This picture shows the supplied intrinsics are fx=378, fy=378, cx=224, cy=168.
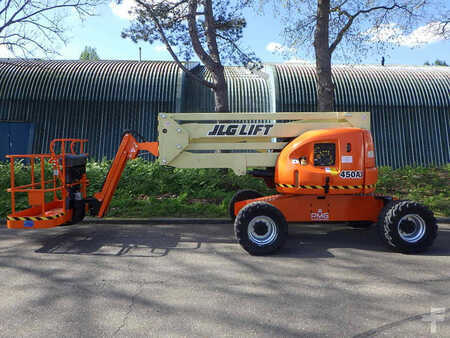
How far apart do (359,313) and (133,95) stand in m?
12.9

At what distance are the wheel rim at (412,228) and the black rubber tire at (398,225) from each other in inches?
1.9

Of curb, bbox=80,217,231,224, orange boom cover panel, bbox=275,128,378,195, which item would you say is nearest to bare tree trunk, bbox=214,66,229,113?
curb, bbox=80,217,231,224

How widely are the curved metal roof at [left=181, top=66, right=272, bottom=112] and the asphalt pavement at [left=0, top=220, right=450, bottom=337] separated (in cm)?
926

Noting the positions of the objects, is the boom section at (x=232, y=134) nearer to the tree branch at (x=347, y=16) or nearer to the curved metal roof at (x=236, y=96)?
the tree branch at (x=347, y=16)

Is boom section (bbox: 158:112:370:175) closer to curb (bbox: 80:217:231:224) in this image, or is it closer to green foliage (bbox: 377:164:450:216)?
curb (bbox: 80:217:231:224)

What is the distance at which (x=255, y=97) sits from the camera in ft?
51.7

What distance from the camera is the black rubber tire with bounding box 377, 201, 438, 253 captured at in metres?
5.91

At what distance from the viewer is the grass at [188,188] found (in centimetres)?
891

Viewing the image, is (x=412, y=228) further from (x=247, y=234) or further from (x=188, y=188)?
(x=188, y=188)

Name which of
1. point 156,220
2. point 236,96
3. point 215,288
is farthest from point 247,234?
point 236,96

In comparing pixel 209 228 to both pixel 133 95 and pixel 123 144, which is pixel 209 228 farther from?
pixel 133 95

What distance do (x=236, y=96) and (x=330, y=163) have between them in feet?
32.9

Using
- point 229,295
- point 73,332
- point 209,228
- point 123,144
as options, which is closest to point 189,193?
point 209,228

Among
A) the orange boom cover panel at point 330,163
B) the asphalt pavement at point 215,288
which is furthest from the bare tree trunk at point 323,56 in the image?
the asphalt pavement at point 215,288
